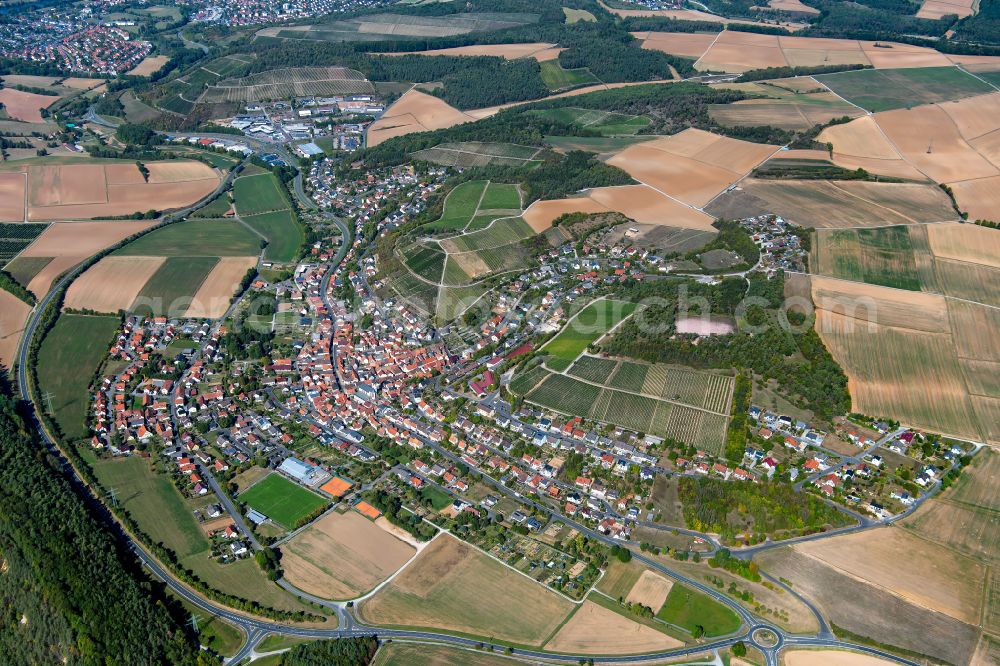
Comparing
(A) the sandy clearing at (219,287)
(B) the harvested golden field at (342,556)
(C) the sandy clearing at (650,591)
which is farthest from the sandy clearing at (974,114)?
(B) the harvested golden field at (342,556)

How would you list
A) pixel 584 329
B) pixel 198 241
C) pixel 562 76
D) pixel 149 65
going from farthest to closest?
pixel 149 65
pixel 562 76
pixel 198 241
pixel 584 329

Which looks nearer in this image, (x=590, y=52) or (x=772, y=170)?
(x=772, y=170)

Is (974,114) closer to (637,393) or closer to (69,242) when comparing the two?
(637,393)

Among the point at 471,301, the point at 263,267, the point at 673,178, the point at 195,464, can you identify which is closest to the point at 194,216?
the point at 263,267

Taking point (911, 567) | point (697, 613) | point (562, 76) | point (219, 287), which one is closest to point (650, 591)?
point (697, 613)

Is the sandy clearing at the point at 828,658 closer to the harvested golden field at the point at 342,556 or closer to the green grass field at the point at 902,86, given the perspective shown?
the harvested golden field at the point at 342,556

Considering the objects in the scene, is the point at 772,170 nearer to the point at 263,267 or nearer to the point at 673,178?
the point at 673,178

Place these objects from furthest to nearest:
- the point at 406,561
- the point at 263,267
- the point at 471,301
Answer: the point at 263,267 < the point at 471,301 < the point at 406,561
